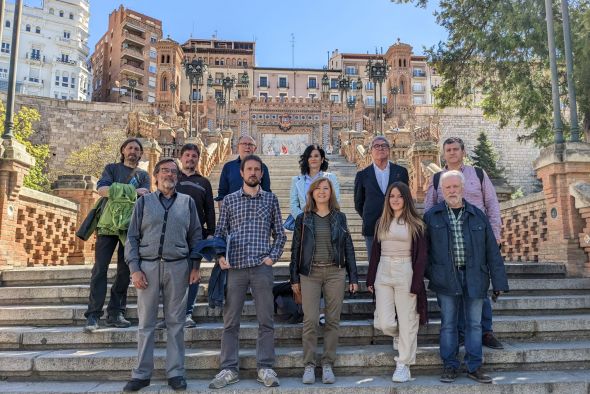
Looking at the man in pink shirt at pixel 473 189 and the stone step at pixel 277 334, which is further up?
the man in pink shirt at pixel 473 189

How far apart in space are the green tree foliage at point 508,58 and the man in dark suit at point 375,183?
6.69 metres

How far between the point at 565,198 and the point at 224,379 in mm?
5492

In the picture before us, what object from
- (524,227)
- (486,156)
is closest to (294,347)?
(524,227)

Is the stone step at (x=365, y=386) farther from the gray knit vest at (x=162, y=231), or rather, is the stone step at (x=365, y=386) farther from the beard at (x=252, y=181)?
the beard at (x=252, y=181)

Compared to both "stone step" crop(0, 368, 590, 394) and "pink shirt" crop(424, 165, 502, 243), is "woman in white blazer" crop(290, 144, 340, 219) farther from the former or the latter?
"stone step" crop(0, 368, 590, 394)

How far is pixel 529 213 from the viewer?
7.85 meters

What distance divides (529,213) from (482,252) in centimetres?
429

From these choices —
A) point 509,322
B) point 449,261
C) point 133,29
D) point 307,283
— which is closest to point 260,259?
point 307,283

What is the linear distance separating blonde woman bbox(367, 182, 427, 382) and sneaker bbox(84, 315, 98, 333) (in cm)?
291

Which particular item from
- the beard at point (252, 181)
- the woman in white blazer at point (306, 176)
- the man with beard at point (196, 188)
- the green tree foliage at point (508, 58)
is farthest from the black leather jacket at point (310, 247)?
the green tree foliage at point (508, 58)

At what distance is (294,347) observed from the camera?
4727 mm

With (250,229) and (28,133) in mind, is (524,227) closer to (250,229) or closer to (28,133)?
(250,229)

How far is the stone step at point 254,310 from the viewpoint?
204 inches

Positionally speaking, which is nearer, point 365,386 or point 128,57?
point 365,386
